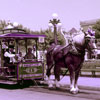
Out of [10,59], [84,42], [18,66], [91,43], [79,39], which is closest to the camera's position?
[91,43]

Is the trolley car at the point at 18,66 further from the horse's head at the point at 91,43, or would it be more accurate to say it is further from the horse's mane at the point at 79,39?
the horse's head at the point at 91,43

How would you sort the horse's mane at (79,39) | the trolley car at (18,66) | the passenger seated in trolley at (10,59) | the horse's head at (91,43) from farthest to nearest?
the passenger seated in trolley at (10,59), the trolley car at (18,66), the horse's mane at (79,39), the horse's head at (91,43)

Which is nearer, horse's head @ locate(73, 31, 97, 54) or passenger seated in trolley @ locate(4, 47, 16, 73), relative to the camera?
horse's head @ locate(73, 31, 97, 54)

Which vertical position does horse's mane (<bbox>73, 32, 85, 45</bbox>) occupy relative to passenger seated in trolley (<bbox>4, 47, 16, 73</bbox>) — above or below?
above

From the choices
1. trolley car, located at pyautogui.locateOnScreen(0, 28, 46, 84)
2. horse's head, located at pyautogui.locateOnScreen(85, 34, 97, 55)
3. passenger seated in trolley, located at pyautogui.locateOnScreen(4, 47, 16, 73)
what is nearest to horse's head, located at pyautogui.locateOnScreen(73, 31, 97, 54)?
horse's head, located at pyautogui.locateOnScreen(85, 34, 97, 55)

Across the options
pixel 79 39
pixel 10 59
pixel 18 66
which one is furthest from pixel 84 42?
pixel 10 59

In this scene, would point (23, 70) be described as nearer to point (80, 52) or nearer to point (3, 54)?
point (3, 54)

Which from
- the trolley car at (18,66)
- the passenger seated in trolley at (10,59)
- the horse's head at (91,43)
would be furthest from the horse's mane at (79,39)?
the passenger seated in trolley at (10,59)

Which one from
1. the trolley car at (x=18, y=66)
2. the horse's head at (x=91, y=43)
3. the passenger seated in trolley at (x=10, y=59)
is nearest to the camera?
the horse's head at (x=91, y=43)

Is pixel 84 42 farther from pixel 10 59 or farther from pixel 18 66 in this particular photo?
pixel 10 59

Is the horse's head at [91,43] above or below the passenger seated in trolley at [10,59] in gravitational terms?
above

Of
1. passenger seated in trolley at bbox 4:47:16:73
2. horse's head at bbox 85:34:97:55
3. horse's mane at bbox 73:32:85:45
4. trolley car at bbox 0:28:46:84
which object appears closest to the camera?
horse's head at bbox 85:34:97:55

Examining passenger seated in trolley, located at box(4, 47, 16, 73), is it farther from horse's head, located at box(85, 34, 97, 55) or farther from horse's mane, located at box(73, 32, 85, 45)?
horse's head, located at box(85, 34, 97, 55)

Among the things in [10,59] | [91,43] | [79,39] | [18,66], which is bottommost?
[18,66]
